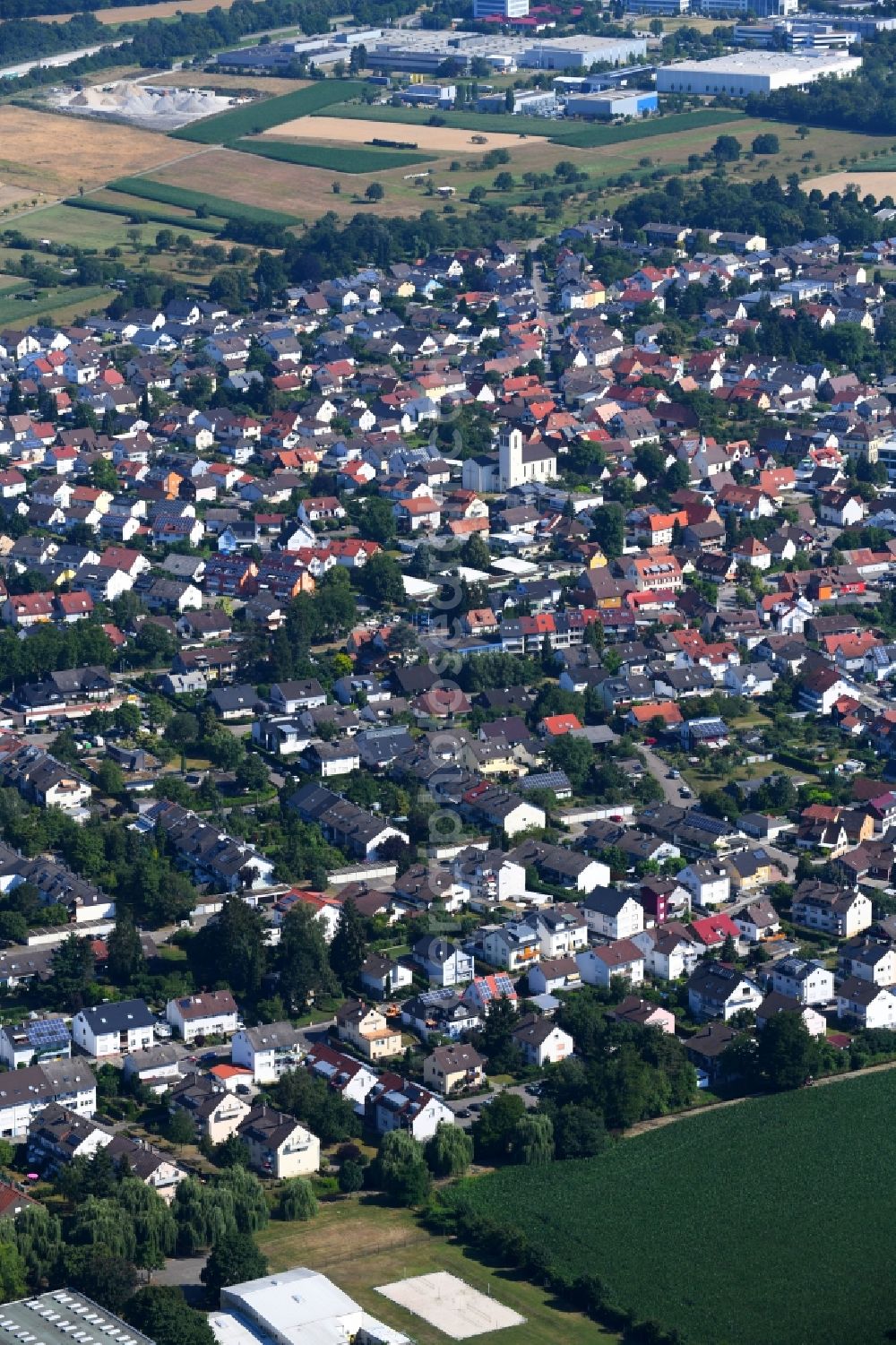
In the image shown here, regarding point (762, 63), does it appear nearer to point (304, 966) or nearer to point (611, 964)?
point (611, 964)

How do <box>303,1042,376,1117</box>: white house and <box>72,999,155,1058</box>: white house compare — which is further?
<box>72,999,155,1058</box>: white house

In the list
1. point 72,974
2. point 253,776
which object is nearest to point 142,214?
point 253,776

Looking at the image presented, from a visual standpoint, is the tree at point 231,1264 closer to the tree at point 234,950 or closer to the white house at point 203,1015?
the white house at point 203,1015

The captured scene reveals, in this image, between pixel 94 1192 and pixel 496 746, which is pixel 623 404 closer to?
pixel 496 746

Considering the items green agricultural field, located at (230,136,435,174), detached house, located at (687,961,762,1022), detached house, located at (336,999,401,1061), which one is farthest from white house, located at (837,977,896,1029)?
green agricultural field, located at (230,136,435,174)

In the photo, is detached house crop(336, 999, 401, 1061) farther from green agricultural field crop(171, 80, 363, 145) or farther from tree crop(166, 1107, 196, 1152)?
green agricultural field crop(171, 80, 363, 145)
